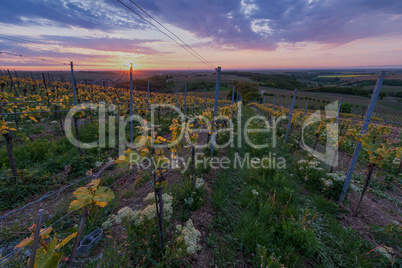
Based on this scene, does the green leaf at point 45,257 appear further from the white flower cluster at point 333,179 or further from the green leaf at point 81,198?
the white flower cluster at point 333,179

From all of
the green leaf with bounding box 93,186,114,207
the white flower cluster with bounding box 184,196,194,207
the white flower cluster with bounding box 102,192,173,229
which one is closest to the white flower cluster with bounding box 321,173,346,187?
the white flower cluster with bounding box 184,196,194,207

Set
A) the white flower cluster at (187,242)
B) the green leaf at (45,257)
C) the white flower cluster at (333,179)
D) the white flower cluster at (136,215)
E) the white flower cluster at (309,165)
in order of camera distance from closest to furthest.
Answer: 1. the green leaf at (45,257)
2. the white flower cluster at (187,242)
3. the white flower cluster at (136,215)
4. the white flower cluster at (333,179)
5. the white flower cluster at (309,165)

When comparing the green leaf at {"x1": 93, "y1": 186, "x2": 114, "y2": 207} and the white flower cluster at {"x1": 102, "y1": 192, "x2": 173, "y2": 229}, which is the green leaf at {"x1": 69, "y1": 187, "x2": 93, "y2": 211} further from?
the white flower cluster at {"x1": 102, "y1": 192, "x2": 173, "y2": 229}

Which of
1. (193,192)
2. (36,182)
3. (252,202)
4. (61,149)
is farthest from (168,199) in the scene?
(61,149)

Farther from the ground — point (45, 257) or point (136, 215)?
point (45, 257)

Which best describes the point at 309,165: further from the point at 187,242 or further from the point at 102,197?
the point at 102,197

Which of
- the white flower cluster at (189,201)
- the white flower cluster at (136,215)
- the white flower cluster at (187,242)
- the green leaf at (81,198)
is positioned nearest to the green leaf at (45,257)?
the green leaf at (81,198)

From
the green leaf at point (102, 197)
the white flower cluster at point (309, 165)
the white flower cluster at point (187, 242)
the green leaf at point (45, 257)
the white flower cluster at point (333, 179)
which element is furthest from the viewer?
the white flower cluster at point (309, 165)

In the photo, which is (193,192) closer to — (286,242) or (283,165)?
(286,242)

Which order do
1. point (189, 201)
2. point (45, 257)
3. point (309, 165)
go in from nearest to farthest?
point (45, 257) < point (189, 201) < point (309, 165)

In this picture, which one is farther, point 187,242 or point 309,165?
point 309,165

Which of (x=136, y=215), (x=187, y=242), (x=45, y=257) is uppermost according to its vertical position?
(x=45, y=257)

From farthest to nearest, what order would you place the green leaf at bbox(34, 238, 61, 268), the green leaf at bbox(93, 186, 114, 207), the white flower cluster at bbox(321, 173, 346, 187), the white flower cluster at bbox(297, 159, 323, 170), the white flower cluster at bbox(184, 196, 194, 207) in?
the white flower cluster at bbox(297, 159, 323, 170)
the white flower cluster at bbox(321, 173, 346, 187)
the white flower cluster at bbox(184, 196, 194, 207)
the green leaf at bbox(93, 186, 114, 207)
the green leaf at bbox(34, 238, 61, 268)

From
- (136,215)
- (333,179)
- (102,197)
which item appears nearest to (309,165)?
(333,179)
